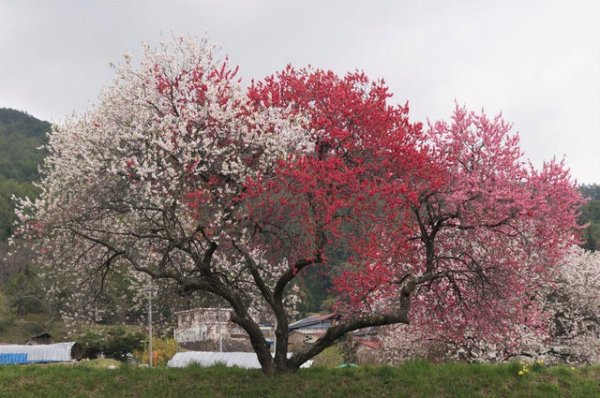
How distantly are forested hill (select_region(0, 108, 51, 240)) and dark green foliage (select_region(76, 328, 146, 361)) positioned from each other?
24.0 m

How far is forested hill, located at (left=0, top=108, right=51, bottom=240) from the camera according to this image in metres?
98.7

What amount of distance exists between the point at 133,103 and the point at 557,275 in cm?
1785

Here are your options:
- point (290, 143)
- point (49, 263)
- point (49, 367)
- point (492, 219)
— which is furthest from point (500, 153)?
point (49, 367)

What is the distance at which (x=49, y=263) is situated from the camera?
15.0m

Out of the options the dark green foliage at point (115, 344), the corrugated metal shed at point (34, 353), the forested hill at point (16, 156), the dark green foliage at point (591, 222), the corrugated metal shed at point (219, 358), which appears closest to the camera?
the corrugated metal shed at point (219, 358)

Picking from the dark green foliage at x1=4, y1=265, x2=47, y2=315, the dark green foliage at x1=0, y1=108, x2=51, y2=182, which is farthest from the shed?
the dark green foliage at x1=0, y1=108, x2=51, y2=182

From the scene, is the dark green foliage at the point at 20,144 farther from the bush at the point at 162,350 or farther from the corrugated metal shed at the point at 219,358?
the corrugated metal shed at the point at 219,358

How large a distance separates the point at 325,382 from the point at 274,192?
497 centimetres

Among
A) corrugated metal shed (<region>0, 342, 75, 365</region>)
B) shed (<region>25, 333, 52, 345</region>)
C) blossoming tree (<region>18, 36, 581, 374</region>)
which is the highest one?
blossoming tree (<region>18, 36, 581, 374</region>)

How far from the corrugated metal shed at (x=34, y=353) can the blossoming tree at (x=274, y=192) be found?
3481 centimetres

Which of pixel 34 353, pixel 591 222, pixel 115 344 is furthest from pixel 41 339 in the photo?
pixel 591 222

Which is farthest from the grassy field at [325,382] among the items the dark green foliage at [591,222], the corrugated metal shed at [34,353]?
the dark green foliage at [591,222]

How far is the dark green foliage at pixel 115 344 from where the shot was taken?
53.1m

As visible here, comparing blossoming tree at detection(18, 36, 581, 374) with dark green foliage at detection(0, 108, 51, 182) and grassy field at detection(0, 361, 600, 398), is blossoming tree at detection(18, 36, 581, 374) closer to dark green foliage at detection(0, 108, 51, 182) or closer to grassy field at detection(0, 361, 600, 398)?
grassy field at detection(0, 361, 600, 398)
